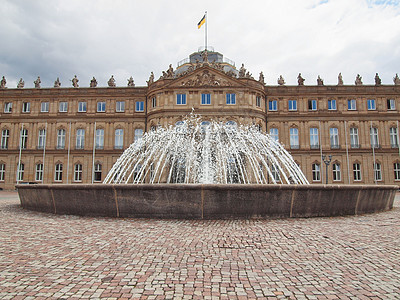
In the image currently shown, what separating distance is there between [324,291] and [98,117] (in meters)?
39.8

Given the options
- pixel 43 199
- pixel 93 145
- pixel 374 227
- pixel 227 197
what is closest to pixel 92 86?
pixel 93 145

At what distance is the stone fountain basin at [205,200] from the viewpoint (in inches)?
381

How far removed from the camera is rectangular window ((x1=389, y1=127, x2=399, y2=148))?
39.0 meters

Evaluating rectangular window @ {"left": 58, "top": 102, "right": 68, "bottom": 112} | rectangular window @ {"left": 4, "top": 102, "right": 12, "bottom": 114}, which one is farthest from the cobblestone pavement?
rectangular window @ {"left": 4, "top": 102, "right": 12, "bottom": 114}

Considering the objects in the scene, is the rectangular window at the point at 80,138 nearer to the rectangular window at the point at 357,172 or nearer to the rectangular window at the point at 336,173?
the rectangular window at the point at 336,173

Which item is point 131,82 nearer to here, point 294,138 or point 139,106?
point 139,106

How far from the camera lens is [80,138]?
4059 centimetres

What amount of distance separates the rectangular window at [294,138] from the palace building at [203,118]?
2cm

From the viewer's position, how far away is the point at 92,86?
138 feet

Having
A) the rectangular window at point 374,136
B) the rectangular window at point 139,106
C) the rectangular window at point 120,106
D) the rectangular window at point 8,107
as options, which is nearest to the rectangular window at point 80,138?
the rectangular window at point 120,106

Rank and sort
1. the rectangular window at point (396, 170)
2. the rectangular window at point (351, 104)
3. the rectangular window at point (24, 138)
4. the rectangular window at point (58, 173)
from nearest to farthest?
the rectangular window at point (396, 170) → the rectangular window at point (58, 173) → the rectangular window at point (351, 104) → the rectangular window at point (24, 138)

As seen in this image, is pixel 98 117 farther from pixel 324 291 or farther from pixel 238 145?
pixel 324 291

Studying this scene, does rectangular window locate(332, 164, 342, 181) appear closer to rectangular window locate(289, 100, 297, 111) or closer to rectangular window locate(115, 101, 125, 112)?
rectangular window locate(289, 100, 297, 111)

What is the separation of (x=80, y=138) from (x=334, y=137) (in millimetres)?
32892
